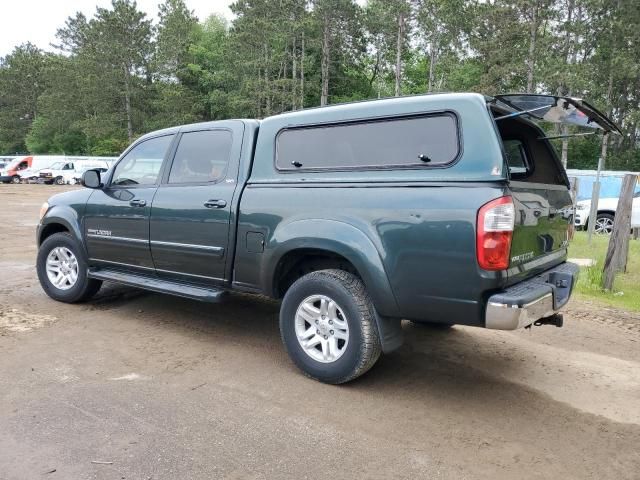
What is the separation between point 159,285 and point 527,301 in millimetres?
3189

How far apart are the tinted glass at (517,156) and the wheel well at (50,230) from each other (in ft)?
15.3

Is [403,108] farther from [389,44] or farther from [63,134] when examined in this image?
[63,134]

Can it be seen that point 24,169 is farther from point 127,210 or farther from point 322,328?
point 322,328

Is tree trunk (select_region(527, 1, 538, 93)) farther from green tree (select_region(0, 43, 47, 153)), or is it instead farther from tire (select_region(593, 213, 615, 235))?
green tree (select_region(0, 43, 47, 153))

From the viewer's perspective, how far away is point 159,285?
A: 187 inches

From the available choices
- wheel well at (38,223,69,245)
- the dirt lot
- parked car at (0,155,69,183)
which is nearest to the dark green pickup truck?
the dirt lot

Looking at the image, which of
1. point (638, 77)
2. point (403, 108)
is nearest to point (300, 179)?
point (403, 108)

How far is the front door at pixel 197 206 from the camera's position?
431 cm

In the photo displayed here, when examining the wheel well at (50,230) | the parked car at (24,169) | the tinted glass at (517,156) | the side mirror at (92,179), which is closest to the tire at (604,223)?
the tinted glass at (517,156)

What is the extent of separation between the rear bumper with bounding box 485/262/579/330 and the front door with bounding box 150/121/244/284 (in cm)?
221

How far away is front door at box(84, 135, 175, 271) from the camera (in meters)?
4.89

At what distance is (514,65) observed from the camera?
106 feet

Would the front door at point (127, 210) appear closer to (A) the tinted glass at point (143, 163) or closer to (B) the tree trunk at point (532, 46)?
(A) the tinted glass at point (143, 163)

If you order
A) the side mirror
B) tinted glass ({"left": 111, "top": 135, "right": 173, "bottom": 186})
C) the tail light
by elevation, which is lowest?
the tail light
